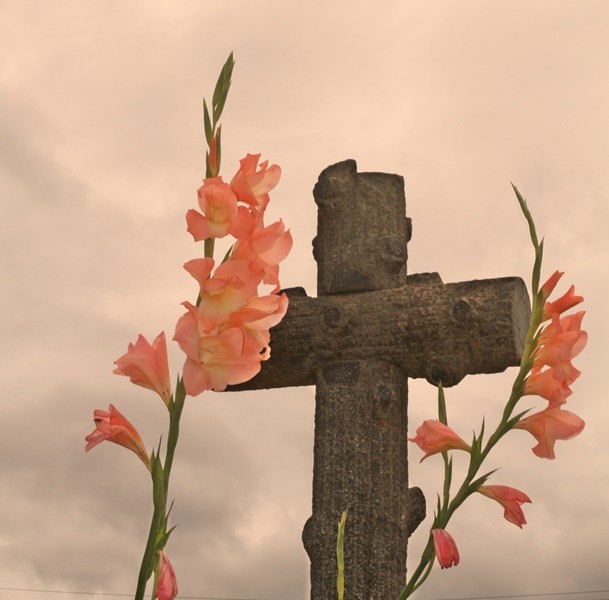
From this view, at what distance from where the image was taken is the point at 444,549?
5.04ft

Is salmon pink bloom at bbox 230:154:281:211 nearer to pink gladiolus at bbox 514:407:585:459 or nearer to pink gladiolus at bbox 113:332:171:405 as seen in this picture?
pink gladiolus at bbox 113:332:171:405

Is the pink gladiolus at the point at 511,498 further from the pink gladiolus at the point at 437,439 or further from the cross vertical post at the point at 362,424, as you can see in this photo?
the cross vertical post at the point at 362,424

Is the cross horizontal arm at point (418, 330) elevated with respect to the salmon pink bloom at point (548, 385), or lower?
elevated

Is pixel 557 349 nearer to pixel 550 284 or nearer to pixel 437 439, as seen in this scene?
pixel 550 284

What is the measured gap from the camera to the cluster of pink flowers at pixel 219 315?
1515 mm

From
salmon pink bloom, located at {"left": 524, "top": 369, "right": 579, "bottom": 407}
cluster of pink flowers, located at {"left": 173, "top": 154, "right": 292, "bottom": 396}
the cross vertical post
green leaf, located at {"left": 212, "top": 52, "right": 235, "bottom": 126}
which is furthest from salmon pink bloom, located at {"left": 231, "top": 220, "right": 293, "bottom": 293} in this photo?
the cross vertical post

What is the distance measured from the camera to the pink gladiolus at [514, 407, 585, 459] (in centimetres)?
182

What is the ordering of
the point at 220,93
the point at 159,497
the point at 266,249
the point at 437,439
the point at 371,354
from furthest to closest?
the point at 371,354, the point at 437,439, the point at 266,249, the point at 220,93, the point at 159,497

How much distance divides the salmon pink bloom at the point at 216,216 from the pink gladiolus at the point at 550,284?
1.71ft

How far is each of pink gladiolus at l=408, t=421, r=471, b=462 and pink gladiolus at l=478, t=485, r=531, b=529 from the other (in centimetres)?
9

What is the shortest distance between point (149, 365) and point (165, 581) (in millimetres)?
385

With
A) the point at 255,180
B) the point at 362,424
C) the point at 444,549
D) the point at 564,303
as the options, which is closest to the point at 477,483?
the point at 444,549

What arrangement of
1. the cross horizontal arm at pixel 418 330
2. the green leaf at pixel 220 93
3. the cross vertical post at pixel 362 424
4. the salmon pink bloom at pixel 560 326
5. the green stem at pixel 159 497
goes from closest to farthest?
the green stem at pixel 159 497 < the green leaf at pixel 220 93 < the salmon pink bloom at pixel 560 326 < the cross vertical post at pixel 362 424 < the cross horizontal arm at pixel 418 330

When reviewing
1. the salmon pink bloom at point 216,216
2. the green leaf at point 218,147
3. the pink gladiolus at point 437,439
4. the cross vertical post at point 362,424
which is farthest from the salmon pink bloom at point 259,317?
the cross vertical post at point 362,424
